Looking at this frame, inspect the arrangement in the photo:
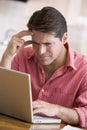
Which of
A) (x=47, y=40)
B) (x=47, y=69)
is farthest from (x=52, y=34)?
(x=47, y=69)

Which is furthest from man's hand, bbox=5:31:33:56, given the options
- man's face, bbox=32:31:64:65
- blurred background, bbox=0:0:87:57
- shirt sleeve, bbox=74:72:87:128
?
blurred background, bbox=0:0:87:57

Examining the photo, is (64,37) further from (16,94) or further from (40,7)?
(40,7)

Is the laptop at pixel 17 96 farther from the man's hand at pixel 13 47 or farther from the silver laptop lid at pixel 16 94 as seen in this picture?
the man's hand at pixel 13 47

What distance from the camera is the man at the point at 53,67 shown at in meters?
1.51

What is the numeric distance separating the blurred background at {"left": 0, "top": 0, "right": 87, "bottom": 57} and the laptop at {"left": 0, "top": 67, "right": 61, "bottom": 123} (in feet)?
5.86

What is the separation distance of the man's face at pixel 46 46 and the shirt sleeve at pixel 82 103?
0.20m

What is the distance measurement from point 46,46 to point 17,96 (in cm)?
35

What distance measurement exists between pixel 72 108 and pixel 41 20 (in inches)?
17.7

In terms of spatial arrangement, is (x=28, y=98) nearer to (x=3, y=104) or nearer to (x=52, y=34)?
(x=3, y=104)

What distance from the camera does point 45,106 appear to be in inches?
56.5

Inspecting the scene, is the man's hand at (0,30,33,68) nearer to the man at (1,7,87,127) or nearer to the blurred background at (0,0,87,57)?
the man at (1,7,87,127)

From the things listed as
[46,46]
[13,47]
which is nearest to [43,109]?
[46,46]

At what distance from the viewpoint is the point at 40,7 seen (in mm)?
3223

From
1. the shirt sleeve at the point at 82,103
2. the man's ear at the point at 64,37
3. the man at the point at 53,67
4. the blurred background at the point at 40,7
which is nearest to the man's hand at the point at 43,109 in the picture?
the man at the point at 53,67
